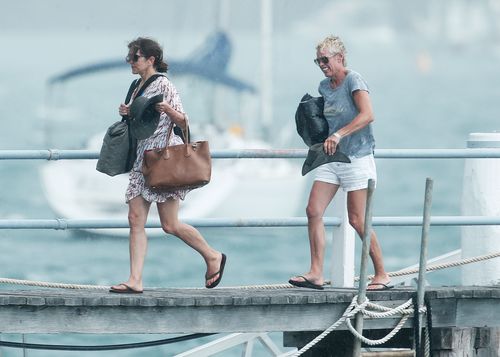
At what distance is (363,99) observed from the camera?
8.70 metres

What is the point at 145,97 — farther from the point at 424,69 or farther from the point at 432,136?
the point at 424,69

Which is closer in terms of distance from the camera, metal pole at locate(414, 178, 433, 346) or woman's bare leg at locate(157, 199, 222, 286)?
metal pole at locate(414, 178, 433, 346)

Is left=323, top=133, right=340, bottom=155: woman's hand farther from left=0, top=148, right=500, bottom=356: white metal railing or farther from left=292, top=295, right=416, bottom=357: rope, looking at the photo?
left=292, top=295, right=416, bottom=357: rope

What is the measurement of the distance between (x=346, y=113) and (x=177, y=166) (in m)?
1.02

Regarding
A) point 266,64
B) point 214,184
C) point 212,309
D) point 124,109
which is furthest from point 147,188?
point 266,64

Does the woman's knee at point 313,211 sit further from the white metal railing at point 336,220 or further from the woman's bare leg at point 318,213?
the white metal railing at point 336,220

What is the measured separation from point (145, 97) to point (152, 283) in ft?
79.1

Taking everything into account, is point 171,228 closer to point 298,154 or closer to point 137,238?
point 137,238

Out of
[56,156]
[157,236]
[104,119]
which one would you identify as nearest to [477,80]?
[104,119]

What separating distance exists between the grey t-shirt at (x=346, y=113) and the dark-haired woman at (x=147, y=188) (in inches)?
34.5

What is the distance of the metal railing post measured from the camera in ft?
30.5

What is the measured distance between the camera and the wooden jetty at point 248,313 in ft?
27.5

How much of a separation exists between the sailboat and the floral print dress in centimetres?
3317

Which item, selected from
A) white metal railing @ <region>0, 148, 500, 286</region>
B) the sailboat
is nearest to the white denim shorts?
white metal railing @ <region>0, 148, 500, 286</region>
